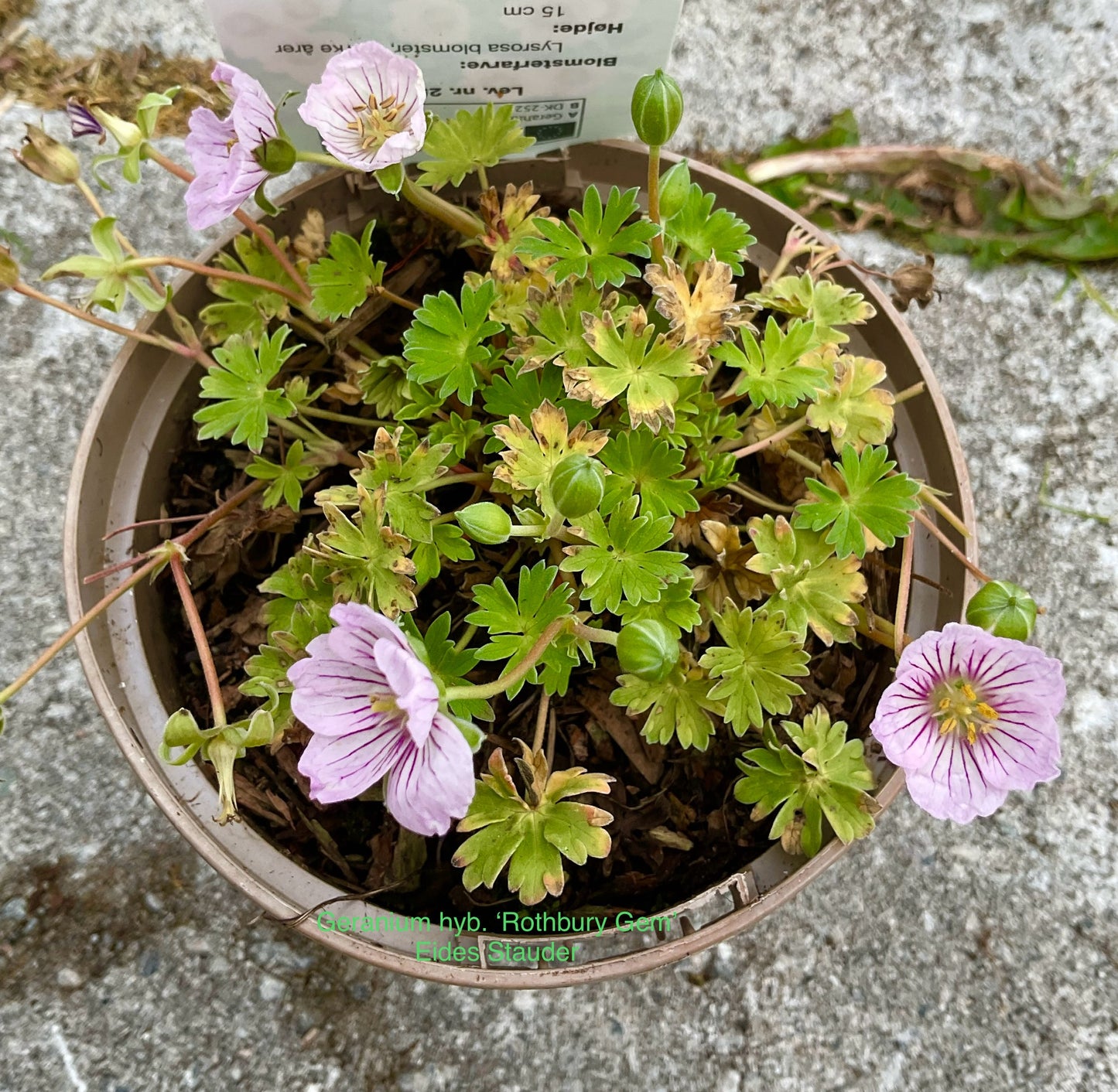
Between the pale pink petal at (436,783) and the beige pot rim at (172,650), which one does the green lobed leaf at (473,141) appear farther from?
the pale pink petal at (436,783)

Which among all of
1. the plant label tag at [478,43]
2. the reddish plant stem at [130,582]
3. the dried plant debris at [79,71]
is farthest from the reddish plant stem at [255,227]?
the dried plant debris at [79,71]

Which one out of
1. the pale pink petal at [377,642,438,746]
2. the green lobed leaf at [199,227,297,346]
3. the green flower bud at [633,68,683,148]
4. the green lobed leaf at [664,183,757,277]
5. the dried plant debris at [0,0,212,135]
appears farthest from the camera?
the dried plant debris at [0,0,212,135]

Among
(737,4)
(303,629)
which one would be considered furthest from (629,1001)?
(737,4)

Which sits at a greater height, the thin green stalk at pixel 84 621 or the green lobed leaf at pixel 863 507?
the green lobed leaf at pixel 863 507

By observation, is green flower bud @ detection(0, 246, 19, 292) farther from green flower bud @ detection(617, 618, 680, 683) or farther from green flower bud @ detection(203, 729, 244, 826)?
green flower bud @ detection(617, 618, 680, 683)

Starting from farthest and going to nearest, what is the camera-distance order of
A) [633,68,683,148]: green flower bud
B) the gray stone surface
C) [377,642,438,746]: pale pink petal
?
the gray stone surface < [633,68,683,148]: green flower bud < [377,642,438,746]: pale pink petal

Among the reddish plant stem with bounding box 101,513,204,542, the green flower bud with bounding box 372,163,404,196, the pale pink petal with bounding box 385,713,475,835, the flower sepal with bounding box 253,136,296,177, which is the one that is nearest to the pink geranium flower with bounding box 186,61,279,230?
the flower sepal with bounding box 253,136,296,177
